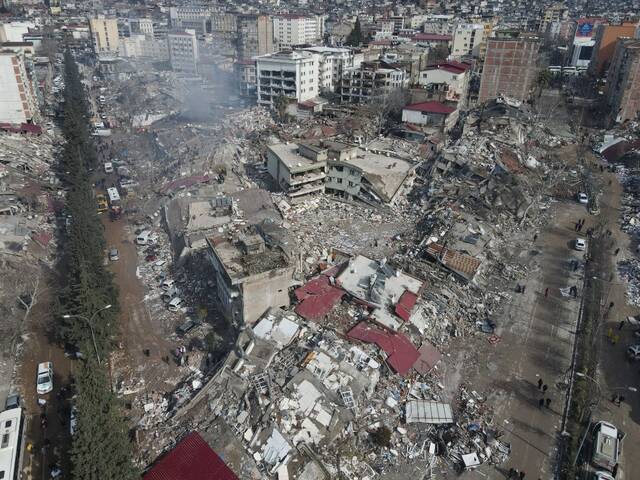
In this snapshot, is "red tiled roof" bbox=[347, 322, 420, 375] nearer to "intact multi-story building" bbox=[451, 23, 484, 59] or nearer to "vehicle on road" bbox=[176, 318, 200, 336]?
"vehicle on road" bbox=[176, 318, 200, 336]

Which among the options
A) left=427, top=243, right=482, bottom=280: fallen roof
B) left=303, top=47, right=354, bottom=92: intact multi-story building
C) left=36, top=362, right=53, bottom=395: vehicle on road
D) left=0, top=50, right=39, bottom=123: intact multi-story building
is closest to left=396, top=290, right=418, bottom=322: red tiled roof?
left=427, top=243, right=482, bottom=280: fallen roof

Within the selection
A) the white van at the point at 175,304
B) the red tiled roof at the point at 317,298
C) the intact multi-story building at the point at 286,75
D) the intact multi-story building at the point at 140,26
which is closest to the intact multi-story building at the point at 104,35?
the intact multi-story building at the point at 140,26

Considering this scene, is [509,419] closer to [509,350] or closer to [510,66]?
[509,350]

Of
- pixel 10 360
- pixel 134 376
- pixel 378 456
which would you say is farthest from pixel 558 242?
pixel 10 360

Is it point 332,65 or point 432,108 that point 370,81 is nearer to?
point 332,65

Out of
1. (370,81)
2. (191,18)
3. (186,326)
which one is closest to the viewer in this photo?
(186,326)

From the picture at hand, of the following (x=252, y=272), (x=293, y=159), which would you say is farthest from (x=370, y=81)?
(x=252, y=272)
